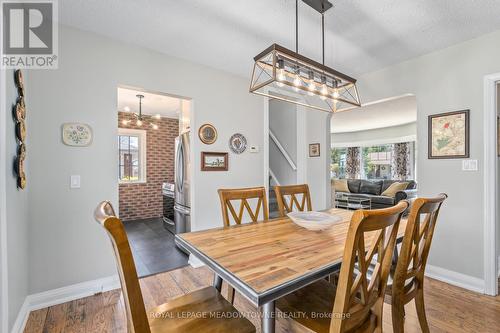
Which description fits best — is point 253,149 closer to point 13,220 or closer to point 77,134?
point 77,134

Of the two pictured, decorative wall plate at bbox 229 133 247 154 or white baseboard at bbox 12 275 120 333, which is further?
decorative wall plate at bbox 229 133 247 154

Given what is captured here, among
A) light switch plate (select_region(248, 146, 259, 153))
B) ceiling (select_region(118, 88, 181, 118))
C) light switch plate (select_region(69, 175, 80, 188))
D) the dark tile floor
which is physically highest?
ceiling (select_region(118, 88, 181, 118))

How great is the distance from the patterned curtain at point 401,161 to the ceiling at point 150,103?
697 cm

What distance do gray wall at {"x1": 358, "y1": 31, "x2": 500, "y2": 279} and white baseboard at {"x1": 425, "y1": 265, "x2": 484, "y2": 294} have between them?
45 millimetres

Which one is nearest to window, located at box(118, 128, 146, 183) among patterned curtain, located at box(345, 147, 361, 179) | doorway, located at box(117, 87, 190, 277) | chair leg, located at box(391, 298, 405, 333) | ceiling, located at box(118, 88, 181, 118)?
doorway, located at box(117, 87, 190, 277)

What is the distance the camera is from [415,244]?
1.32 m

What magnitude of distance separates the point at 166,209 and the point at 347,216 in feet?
11.3

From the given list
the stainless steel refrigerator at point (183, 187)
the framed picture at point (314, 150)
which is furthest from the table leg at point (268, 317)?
the framed picture at point (314, 150)

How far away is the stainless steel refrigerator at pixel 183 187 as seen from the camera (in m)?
3.21

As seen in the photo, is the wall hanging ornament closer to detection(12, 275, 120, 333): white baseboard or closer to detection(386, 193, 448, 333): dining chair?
detection(12, 275, 120, 333): white baseboard

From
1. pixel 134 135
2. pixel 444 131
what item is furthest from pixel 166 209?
pixel 444 131

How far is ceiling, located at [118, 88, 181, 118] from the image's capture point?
416 centimetres

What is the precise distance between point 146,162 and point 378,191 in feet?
20.1

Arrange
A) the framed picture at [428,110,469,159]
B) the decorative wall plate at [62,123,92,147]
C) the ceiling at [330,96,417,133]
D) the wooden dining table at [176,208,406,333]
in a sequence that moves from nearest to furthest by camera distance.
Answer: the wooden dining table at [176,208,406,333] → the decorative wall plate at [62,123,92,147] → the framed picture at [428,110,469,159] → the ceiling at [330,96,417,133]
